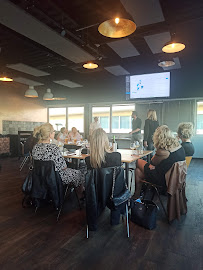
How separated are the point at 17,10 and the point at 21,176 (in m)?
3.56

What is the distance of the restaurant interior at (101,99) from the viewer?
77.1 inches

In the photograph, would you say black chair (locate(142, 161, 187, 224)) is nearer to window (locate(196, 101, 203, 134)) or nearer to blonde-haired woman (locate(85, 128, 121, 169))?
blonde-haired woman (locate(85, 128, 121, 169))

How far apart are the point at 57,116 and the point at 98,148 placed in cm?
877

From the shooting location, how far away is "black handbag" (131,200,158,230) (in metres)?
2.36

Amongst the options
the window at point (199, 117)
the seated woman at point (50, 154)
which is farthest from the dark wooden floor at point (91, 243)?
the window at point (199, 117)

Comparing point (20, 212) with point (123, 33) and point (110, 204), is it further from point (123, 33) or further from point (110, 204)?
point (123, 33)

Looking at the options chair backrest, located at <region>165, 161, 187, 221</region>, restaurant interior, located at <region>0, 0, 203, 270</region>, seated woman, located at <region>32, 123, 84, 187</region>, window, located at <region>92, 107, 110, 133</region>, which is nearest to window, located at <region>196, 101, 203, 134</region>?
restaurant interior, located at <region>0, 0, 203, 270</region>

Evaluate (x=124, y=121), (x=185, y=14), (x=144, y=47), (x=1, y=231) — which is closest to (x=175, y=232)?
(x=1, y=231)

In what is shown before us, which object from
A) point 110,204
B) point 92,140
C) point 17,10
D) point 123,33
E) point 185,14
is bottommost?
point 110,204

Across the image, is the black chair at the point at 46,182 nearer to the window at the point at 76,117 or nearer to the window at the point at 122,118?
the window at the point at 122,118

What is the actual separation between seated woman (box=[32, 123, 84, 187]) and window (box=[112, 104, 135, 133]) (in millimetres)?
6040

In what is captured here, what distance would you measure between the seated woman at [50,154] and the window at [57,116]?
7611 millimetres

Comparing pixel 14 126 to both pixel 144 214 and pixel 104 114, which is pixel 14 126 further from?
pixel 144 214

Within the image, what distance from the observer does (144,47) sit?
17.5 ft
